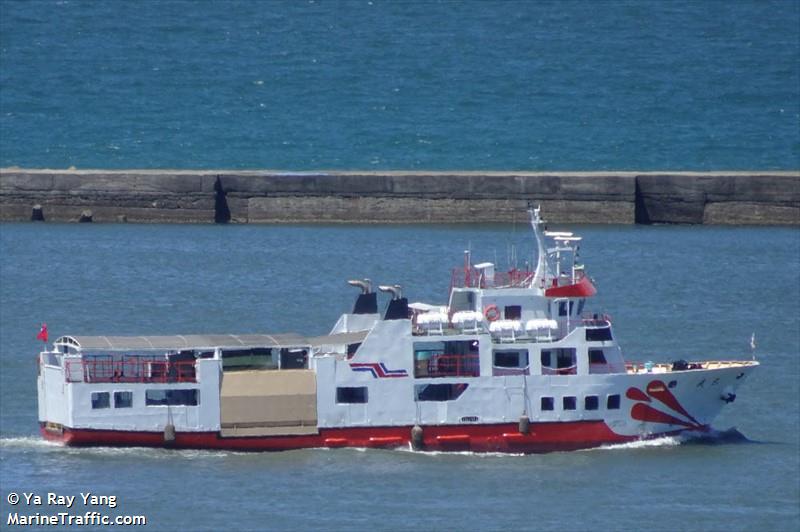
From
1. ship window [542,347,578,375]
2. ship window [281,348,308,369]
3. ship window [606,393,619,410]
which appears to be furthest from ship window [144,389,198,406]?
ship window [606,393,619,410]

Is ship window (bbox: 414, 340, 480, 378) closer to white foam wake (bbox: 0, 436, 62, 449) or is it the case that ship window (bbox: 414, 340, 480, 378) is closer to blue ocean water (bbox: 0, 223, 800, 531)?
blue ocean water (bbox: 0, 223, 800, 531)

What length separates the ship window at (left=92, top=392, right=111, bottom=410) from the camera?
123 ft

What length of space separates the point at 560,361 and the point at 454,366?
6.73ft

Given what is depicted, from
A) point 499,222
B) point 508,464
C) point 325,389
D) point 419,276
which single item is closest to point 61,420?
point 325,389

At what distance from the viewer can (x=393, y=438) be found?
38.1 m

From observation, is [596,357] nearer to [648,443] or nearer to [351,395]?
[648,443]

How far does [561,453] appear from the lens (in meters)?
38.3

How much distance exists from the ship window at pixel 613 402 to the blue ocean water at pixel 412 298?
2.75ft

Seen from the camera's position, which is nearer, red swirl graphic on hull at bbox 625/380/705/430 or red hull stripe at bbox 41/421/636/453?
red hull stripe at bbox 41/421/636/453

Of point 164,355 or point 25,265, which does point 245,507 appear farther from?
point 25,265

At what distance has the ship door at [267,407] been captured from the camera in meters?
37.8

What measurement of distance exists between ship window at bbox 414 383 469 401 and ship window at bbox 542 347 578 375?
1696mm

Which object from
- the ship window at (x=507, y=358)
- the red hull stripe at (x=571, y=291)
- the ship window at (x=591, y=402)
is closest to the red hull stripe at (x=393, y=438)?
the ship window at (x=591, y=402)

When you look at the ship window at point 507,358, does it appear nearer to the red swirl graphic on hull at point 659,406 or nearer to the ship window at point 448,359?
the ship window at point 448,359
